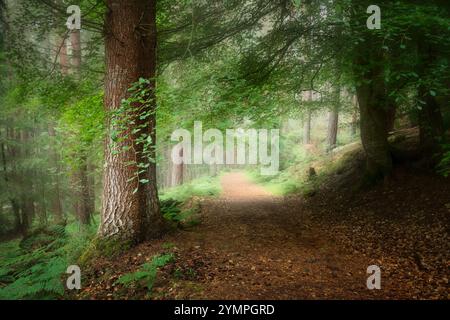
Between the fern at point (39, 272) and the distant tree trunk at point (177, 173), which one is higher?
the distant tree trunk at point (177, 173)

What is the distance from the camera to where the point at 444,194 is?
7344 millimetres

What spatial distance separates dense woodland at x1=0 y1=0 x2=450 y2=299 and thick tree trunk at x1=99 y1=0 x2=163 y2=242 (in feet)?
0.08

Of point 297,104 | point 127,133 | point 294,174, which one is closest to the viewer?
point 127,133

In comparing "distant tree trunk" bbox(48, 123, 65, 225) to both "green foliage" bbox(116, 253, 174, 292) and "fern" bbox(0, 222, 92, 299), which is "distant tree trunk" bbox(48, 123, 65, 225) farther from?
"green foliage" bbox(116, 253, 174, 292)

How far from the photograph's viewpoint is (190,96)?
18.7ft

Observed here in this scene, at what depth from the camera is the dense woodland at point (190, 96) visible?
520 centimetres

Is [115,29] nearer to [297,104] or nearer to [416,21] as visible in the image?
[416,21]

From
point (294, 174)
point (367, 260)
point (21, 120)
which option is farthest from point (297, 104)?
point (21, 120)

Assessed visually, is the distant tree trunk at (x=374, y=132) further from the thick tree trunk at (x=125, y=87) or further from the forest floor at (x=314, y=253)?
the thick tree trunk at (x=125, y=87)

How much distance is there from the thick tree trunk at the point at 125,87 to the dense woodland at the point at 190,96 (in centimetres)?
2

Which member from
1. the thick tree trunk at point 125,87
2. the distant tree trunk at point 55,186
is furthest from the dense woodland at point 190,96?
the distant tree trunk at point 55,186

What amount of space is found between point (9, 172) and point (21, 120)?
2933 mm

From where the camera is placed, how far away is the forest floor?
4.54 metres
